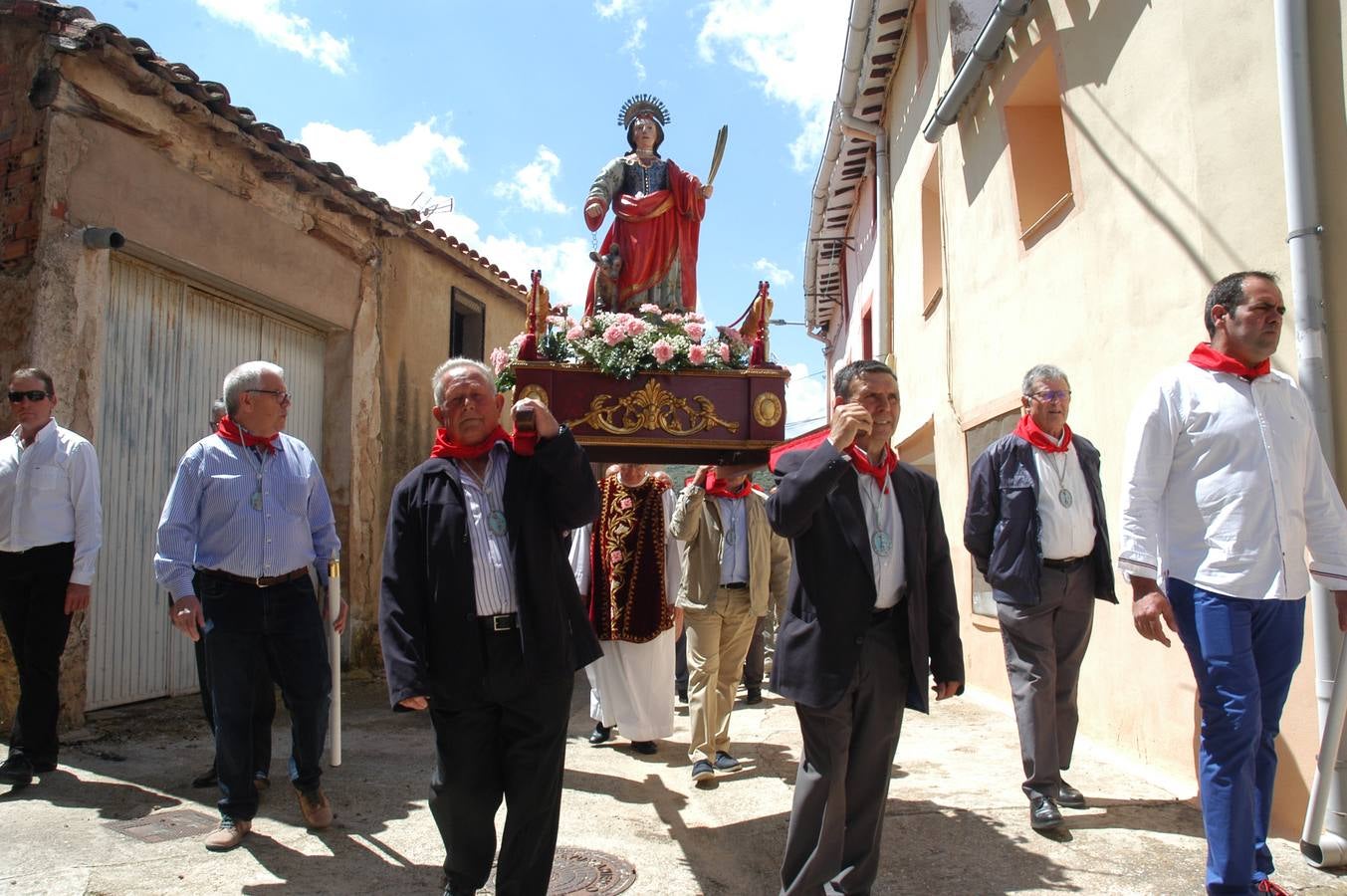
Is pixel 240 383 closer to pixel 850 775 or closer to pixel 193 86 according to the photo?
pixel 850 775

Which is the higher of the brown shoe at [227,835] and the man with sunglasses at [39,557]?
the man with sunglasses at [39,557]

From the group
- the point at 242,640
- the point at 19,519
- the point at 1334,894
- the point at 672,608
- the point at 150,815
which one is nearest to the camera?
the point at 1334,894

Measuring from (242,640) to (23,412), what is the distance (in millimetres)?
1926

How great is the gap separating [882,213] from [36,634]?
998 centimetres

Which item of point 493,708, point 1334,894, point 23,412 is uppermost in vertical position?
point 23,412

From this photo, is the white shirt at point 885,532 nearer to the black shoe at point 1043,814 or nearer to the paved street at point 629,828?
the paved street at point 629,828

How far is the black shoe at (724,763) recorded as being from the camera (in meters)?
5.65

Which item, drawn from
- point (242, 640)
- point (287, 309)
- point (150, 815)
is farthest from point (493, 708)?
point (287, 309)

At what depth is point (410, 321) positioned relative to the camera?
33.9 ft

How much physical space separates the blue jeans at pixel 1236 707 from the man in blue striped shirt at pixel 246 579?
3478 millimetres

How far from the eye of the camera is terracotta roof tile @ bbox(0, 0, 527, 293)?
19.9 feet

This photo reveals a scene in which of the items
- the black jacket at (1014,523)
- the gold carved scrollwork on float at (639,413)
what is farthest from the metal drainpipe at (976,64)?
the gold carved scrollwork on float at (639,413)

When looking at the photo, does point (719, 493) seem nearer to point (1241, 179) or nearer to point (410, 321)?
point (1241, 179)

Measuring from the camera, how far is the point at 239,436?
4.39 meters
